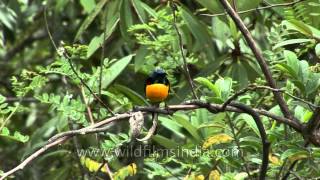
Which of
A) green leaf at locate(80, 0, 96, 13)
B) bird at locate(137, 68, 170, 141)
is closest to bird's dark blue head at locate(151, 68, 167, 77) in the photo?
bird at locate(137, 68, 170, 141)

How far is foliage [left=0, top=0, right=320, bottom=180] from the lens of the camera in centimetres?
213

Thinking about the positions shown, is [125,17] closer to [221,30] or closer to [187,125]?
[221,30]

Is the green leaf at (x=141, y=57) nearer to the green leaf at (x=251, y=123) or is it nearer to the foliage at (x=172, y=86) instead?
the foliage at (x=172, y=86)

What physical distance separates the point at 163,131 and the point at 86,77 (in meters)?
1.58

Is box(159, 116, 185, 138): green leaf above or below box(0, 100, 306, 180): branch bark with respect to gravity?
below

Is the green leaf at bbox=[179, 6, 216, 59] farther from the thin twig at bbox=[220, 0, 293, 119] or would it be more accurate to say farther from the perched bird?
the thin twig at bbox=[220, 0, 293, 119]

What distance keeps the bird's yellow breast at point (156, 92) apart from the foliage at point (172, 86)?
0.35 ft

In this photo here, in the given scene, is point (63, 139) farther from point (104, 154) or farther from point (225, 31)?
point (225, 31)

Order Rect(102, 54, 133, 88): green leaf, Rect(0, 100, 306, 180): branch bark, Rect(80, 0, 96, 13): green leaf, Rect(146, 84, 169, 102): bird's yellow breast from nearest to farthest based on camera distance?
1. Rect(0, 100, 306, 180): branch bark
2. Rect(146, 84, 169, 102): bird's yellow breast
3. Rect(102, 54, 133, 88): green leaf
4. Rect(80, 0, 96, 13): green leaf

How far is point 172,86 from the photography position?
9.55 feet

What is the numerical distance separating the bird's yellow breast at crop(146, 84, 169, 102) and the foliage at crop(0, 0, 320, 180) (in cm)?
11

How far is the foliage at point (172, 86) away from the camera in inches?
84.0

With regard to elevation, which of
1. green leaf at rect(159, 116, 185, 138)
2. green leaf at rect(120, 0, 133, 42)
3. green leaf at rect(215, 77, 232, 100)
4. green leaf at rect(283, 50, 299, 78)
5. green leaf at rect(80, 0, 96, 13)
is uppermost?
green leaf at rect(80, 0, 96, 13)

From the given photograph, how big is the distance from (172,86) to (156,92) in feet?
1.92
